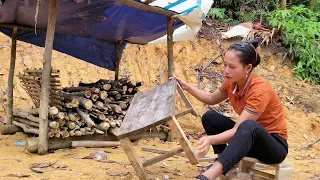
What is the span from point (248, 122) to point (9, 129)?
4434mm

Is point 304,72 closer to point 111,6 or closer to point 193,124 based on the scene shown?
point 193,124

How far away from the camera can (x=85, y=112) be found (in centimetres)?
532

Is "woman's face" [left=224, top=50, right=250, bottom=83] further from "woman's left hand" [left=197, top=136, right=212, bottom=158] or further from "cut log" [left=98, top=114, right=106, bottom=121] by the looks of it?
"cut log" [left=98, top=114, right=106, bottom=121]

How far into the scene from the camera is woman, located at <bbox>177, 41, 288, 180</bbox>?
8.69 feet

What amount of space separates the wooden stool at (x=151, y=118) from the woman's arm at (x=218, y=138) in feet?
0.50

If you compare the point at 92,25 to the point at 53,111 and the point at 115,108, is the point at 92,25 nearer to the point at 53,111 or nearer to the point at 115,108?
the point at 115,108

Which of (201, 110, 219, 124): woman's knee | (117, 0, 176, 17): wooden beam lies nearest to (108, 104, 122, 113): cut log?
(117, 0, 176, 17): wooden beam

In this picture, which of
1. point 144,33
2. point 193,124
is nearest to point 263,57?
point 193,124

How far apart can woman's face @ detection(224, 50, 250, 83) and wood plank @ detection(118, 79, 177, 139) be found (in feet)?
1.71

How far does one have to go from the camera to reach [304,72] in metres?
9.14

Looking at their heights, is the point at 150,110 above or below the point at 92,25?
below

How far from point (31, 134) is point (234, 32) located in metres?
6.18

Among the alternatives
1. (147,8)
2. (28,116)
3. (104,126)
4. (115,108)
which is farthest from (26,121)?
(147,8)

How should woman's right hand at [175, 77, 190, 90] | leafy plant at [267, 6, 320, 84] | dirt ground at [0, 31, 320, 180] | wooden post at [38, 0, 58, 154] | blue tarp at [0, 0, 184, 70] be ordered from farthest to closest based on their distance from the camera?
leafy plant at [267, 6, 320, 84] → blue tarp at [0, 0, 184, 70] → wooden post at [38, 0, 58, 154] → dirt ground at [0, 31, 320, 180] → woman's right hand at [175, 77, 190, 90]
